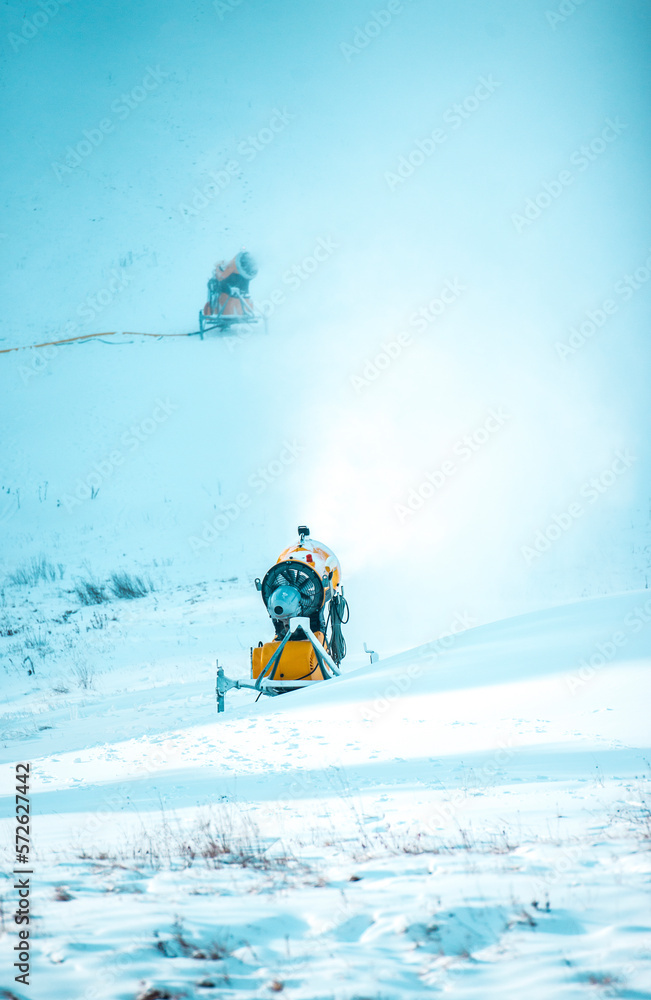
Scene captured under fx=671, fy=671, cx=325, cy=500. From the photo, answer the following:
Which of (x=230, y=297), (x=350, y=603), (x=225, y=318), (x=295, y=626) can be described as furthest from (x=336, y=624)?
(x=225, y=318)

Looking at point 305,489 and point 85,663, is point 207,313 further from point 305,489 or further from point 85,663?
point 85,663

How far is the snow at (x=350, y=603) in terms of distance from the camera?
7.68ft

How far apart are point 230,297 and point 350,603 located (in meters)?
17.2

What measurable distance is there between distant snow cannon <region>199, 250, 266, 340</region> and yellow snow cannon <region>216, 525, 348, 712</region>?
725 inches

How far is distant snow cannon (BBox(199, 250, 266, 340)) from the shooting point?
23609 mm

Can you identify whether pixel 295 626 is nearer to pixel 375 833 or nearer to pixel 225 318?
pixel 375 833

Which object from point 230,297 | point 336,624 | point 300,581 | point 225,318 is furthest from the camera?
point 225,318

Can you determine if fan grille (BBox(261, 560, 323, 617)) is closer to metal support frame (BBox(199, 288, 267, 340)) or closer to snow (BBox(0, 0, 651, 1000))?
snow (BBox(0, 0, 651, 1000))

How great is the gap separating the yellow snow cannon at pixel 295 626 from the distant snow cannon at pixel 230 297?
60.4 ft

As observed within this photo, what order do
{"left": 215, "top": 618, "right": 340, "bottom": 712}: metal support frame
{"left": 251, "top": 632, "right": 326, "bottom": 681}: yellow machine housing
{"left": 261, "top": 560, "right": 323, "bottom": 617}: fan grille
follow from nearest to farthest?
{"left": 215, "top": 618, "right": 340, "bottom": 712}: metal support frame, {"left": 251, "top": 632, "right": 326, "bottom": 681}: yellow machine housing, {"left": 261, "top": 560, "right": 323, "bottom": 617}: fan grille

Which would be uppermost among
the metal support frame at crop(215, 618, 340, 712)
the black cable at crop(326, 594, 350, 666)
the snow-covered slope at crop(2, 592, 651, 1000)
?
the black cable at crop(326, 594, 350, 666)

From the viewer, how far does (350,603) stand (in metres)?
→ 11.2

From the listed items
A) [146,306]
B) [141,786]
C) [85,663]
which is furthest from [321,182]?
[141,786]

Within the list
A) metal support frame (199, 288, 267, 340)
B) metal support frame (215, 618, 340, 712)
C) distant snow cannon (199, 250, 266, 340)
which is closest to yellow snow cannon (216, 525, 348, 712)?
metal support frame (215, 618, 340, 712)
